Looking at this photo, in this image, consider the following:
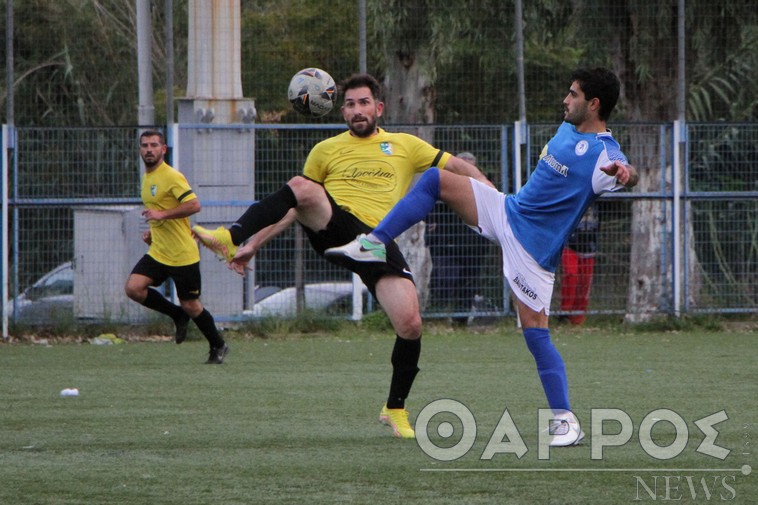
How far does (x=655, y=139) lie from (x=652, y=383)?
21.9ft

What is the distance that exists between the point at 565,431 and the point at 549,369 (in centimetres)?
35

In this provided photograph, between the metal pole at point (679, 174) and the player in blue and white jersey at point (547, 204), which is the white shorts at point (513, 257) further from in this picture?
the metal pole at point (679, 174)

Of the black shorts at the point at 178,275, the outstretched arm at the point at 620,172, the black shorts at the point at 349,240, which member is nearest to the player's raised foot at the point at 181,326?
the black shorts at the point at 178,275

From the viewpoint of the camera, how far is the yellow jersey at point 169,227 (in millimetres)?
12242

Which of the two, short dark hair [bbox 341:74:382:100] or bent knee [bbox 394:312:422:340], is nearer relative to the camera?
bent knee [bbox 394:312:422:340]

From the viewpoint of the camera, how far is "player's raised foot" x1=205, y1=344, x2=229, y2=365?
39.3 ft

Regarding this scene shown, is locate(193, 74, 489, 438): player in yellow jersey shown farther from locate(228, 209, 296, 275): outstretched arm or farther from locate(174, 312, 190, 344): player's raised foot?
locate(174, 312, 190, 344): player's raised foot

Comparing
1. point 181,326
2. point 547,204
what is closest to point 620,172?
point 547,204

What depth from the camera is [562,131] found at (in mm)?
7039

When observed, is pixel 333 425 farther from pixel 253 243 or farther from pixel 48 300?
pixel 48 300

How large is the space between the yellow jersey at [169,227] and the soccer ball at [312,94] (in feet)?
10.6

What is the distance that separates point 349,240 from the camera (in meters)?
8.02

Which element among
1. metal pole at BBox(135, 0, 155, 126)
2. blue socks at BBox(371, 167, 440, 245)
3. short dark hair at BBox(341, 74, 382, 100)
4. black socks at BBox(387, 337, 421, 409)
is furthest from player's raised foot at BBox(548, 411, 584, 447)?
metal pole at BBox(135, 0, 155, 126)

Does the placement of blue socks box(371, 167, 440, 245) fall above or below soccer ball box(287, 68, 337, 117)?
below
